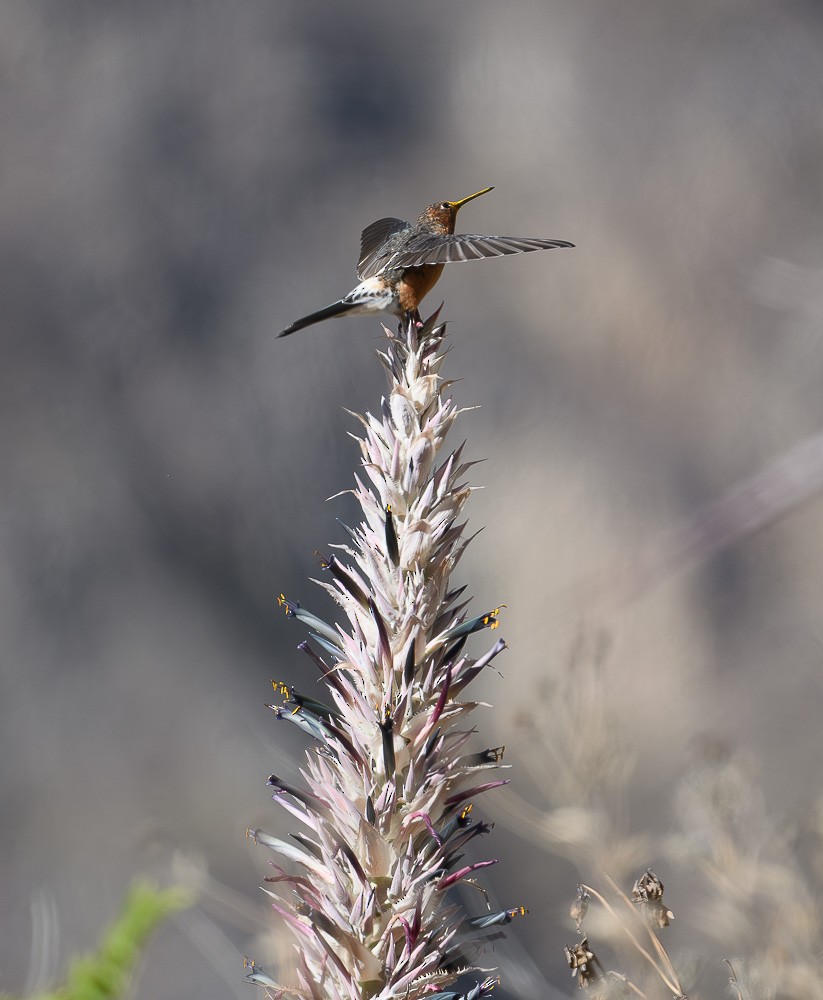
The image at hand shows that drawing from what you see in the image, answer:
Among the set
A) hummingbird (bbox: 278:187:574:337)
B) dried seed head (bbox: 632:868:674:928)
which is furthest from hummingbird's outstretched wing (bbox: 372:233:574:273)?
dried seed head (bbox: 632:868:674:928)

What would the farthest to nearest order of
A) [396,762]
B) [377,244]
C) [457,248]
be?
[377,244] → [457,248] → [396,762]

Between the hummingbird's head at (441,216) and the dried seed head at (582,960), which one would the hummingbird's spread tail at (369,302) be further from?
the dried seed head at (582,960)

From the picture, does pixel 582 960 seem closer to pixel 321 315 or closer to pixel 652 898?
pixel 652 898

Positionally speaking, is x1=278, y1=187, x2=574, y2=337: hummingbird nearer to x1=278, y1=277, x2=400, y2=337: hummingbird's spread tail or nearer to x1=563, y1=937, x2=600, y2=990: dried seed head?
x1=278, y1=277, x2=400, y2=337: hummingbird's spread tail

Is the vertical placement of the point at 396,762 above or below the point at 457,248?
below

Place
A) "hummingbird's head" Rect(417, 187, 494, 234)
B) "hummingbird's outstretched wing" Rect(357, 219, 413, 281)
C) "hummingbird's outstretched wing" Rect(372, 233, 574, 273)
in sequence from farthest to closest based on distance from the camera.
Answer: "hummingbird's head" Rect(417, 187, 494, 234) < "hummingbird's outstretched wing" Rect(357, 219, 413, 281) < "hummingbird's outstretched wing" Rect(372, 233, 574, 273)

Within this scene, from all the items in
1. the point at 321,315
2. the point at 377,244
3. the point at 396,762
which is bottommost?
the point at 396,762

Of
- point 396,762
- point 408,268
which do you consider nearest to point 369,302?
point 408,268
